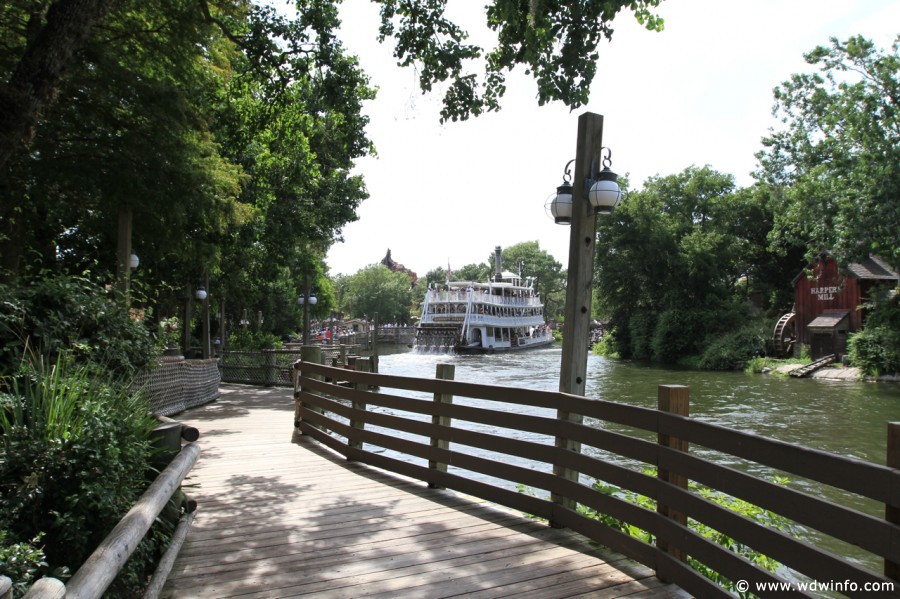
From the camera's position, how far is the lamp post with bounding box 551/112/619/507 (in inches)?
205

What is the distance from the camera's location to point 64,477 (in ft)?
9.91

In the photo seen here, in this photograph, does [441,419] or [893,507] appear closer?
[893,507]

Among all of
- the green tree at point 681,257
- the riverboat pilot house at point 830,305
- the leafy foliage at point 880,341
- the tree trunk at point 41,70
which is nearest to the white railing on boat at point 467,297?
the green tree at point 681,257

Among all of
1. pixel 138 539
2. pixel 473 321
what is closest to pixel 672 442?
pixel 138 539

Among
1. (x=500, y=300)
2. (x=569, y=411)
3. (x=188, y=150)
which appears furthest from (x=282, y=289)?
(x=569, y=411)

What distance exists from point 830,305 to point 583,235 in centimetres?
3578

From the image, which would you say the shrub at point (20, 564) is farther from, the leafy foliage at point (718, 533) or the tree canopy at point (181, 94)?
the tree canopy at point (181, 94)

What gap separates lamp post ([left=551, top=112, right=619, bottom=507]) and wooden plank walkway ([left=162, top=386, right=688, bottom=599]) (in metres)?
1.36

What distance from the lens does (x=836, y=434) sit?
15.7m

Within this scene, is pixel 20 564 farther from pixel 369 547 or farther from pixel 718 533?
pixel 718 533

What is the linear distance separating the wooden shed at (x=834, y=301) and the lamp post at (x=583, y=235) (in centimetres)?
3129

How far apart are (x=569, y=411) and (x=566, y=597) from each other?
1.36m

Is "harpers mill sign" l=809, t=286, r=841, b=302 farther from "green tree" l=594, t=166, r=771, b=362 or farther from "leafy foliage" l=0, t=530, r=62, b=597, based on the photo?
"leafy foliage" l=0, t=530, r=62, b=597

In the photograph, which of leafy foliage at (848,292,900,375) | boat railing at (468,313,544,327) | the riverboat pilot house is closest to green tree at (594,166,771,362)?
the riverboat pilot house
